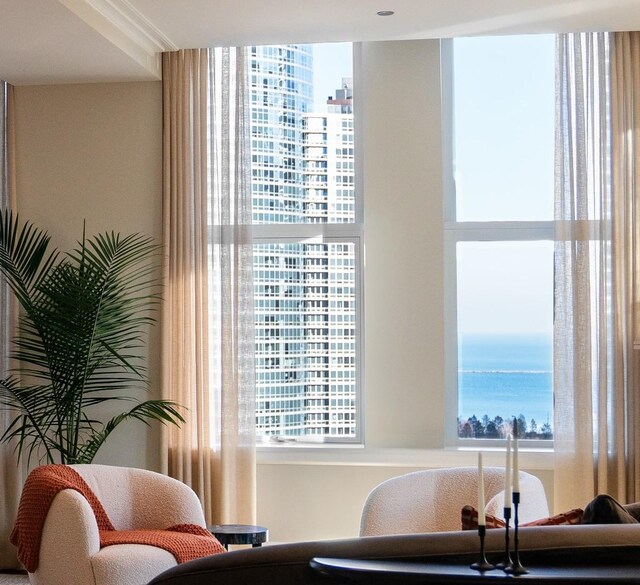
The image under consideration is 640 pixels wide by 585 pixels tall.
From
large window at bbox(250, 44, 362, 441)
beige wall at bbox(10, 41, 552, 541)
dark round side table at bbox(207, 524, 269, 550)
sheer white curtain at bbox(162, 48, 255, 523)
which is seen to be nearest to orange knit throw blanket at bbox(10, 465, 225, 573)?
dark round side table at bbox(207, 524, 269, 550)

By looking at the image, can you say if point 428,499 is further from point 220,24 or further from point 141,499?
point 220,24

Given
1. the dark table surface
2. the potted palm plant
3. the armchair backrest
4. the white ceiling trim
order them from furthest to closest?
the potted palm plant < the white ceiling trim < the armchair backrest < the dark table surface

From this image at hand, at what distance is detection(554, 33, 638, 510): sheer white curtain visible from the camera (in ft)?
16.6

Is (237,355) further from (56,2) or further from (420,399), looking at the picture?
(56,2)

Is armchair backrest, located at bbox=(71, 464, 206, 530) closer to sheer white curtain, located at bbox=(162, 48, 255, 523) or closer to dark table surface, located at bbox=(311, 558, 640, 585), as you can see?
sheer white curtain, located at bbox=(162, 48, 255, 523)

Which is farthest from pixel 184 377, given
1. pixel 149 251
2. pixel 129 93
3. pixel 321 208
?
pixel 129 93

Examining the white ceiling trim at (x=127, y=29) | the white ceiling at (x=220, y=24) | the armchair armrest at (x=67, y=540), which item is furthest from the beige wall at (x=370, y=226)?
the armchair armrest at (x=67, y=540)

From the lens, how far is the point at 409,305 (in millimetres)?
5461

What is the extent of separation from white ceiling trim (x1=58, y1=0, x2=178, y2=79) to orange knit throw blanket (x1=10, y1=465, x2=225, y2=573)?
2140mm

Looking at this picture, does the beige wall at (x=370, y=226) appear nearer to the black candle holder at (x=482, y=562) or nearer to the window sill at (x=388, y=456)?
the window sill at (x=388, y=456)

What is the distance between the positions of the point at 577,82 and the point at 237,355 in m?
2.54

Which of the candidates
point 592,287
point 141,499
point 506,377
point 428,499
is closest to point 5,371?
point 141,499

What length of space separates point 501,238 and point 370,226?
0.81 meters

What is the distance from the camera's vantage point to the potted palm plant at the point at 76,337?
4930 mm
